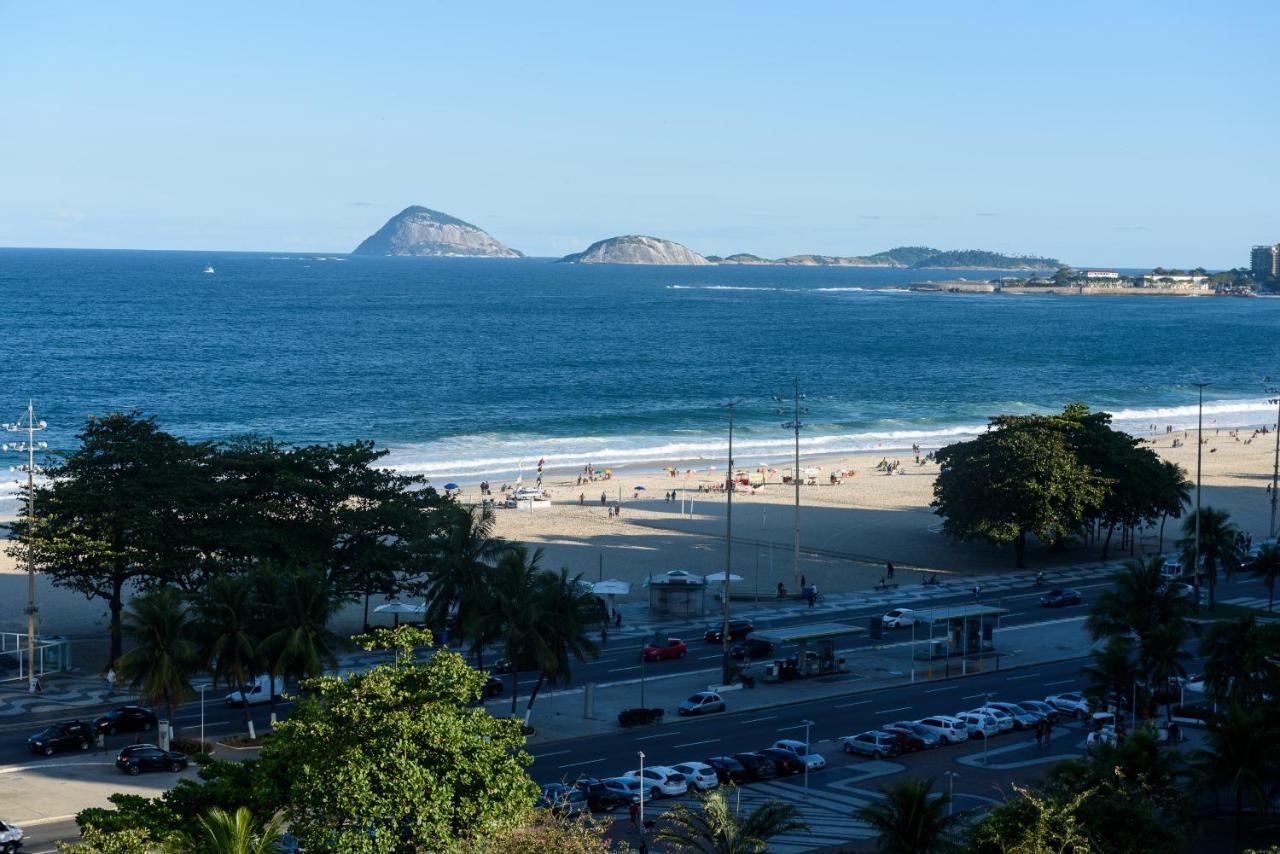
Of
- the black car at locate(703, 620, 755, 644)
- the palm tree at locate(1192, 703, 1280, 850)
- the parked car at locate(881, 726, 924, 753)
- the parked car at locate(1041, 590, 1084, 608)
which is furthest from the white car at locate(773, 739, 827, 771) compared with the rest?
the parked car at locate(1041, 590, 1084, 608)

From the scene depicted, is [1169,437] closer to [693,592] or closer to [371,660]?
[693,592]

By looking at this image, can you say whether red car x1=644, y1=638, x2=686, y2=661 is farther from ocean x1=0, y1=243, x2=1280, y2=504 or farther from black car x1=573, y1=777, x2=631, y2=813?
ocean x1=0, y1=243, x2=1280, y2=504

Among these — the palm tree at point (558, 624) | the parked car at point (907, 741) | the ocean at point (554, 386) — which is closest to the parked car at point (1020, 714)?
the parked car at point (907, 741)

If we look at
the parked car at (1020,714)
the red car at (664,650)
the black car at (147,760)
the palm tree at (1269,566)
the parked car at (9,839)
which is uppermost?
the palm tree at (1269,566)

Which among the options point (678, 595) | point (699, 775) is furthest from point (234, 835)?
point (678, 595)

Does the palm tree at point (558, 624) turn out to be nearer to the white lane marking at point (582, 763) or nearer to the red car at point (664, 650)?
the white lane marking at point (582, 763)

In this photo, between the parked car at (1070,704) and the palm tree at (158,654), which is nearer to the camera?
the palm tree at (158,654)
